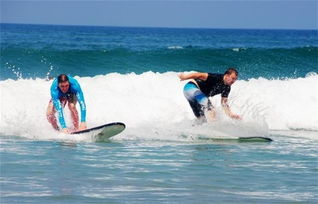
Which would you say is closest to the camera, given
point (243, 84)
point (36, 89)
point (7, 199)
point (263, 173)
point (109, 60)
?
point (7, 199)

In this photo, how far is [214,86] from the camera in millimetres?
12578

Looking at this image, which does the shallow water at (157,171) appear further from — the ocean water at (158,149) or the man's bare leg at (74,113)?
the man's bare leg at (74,113)

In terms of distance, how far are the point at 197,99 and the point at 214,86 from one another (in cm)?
35

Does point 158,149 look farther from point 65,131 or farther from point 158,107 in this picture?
point 158,107

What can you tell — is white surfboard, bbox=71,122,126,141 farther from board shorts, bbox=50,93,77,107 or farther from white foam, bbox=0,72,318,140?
board shorts, bbox=50,93,77,107

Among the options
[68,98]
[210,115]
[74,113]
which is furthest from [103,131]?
[210,115]

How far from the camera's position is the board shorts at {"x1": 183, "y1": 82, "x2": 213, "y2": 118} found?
1252 centimetres

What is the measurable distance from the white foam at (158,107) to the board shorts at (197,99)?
0.25m

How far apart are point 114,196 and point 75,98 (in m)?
5.05

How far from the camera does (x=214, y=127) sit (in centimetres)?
1252

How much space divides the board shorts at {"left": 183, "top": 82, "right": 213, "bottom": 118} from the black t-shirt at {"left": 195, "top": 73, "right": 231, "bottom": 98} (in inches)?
4.2

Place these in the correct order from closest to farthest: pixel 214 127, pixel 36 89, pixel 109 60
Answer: pixel 214 127, pixel 36 89, pixel 109 60

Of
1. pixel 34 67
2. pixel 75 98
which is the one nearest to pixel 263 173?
pixel 75 98

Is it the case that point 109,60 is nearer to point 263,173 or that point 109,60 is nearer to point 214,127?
point 214,127
